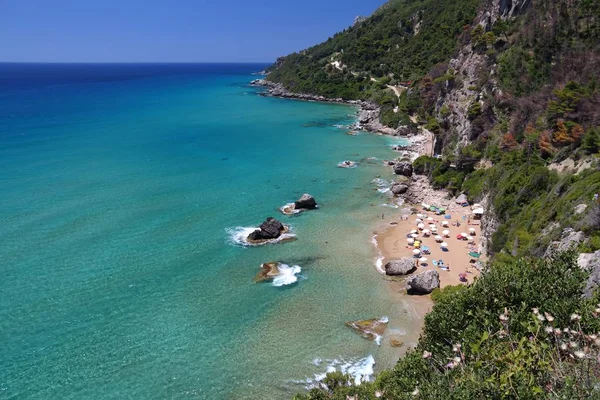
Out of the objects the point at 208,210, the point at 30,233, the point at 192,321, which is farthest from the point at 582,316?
the point at 30,233

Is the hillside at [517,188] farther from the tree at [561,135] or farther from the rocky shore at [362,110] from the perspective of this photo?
the rocky shore at [362,110]

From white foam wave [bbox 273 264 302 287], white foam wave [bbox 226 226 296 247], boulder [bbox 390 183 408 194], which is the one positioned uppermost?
boulder [bbox 390 183 408 194]

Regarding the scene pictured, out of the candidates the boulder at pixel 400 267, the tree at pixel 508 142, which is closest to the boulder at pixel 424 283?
the boulder at pixel 400 267

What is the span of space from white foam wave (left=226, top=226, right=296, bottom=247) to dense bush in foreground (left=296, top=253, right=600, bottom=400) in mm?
22095

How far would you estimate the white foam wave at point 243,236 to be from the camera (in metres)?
39.7

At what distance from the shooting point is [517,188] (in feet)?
119

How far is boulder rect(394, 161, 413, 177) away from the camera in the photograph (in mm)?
58844

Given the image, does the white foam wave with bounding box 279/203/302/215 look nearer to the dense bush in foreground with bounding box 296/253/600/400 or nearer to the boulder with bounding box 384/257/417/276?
the boulder with bounding box 384/257/417/276

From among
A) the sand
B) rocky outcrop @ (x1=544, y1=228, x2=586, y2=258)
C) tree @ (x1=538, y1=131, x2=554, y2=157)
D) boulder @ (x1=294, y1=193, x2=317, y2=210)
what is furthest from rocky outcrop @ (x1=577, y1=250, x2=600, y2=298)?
boulder @ (x1=294, y1=193, x2=317, y2=210)

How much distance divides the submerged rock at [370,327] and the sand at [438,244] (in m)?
7.17

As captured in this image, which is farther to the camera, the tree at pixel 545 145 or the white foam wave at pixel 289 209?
the white foam wave at pixel 289 209

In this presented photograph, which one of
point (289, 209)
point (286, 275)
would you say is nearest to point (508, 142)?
point (289, 209)

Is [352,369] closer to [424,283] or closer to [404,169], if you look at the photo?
[424,283]

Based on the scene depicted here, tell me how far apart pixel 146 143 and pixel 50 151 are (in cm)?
1652
